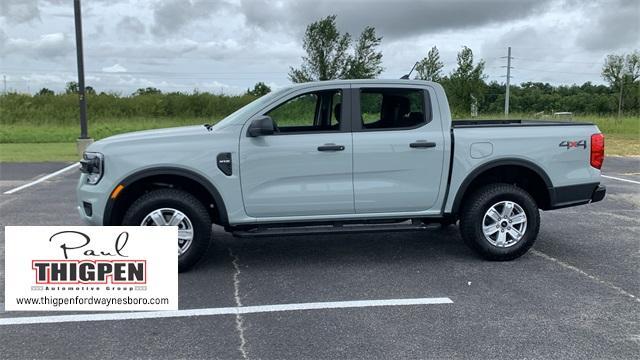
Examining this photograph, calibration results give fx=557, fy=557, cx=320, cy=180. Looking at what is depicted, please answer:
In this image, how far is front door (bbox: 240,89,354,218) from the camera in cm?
512

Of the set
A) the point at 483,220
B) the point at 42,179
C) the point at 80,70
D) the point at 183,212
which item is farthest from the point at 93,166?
the point at 80,70

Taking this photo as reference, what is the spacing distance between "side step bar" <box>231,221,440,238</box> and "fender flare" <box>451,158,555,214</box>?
33 centimetres

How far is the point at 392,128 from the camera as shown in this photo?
5.38 meters

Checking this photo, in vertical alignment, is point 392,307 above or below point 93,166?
below

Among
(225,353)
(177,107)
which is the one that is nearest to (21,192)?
(225,353)

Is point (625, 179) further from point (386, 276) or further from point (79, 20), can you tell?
point (79, 20)

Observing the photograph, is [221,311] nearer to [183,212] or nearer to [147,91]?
[183,212]

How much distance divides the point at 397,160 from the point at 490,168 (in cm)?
94

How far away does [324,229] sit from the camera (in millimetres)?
5266

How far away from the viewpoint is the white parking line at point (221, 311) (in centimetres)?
412

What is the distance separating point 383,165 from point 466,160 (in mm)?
822

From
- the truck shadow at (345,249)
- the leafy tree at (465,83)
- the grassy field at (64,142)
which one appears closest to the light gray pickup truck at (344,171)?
the truck shadow at (345,249)

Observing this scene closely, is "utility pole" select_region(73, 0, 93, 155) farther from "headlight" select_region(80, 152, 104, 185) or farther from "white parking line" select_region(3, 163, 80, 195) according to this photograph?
"headlight" select_region(80, 152, 104, 185)

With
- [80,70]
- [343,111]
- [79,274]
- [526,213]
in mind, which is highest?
[80,70]
